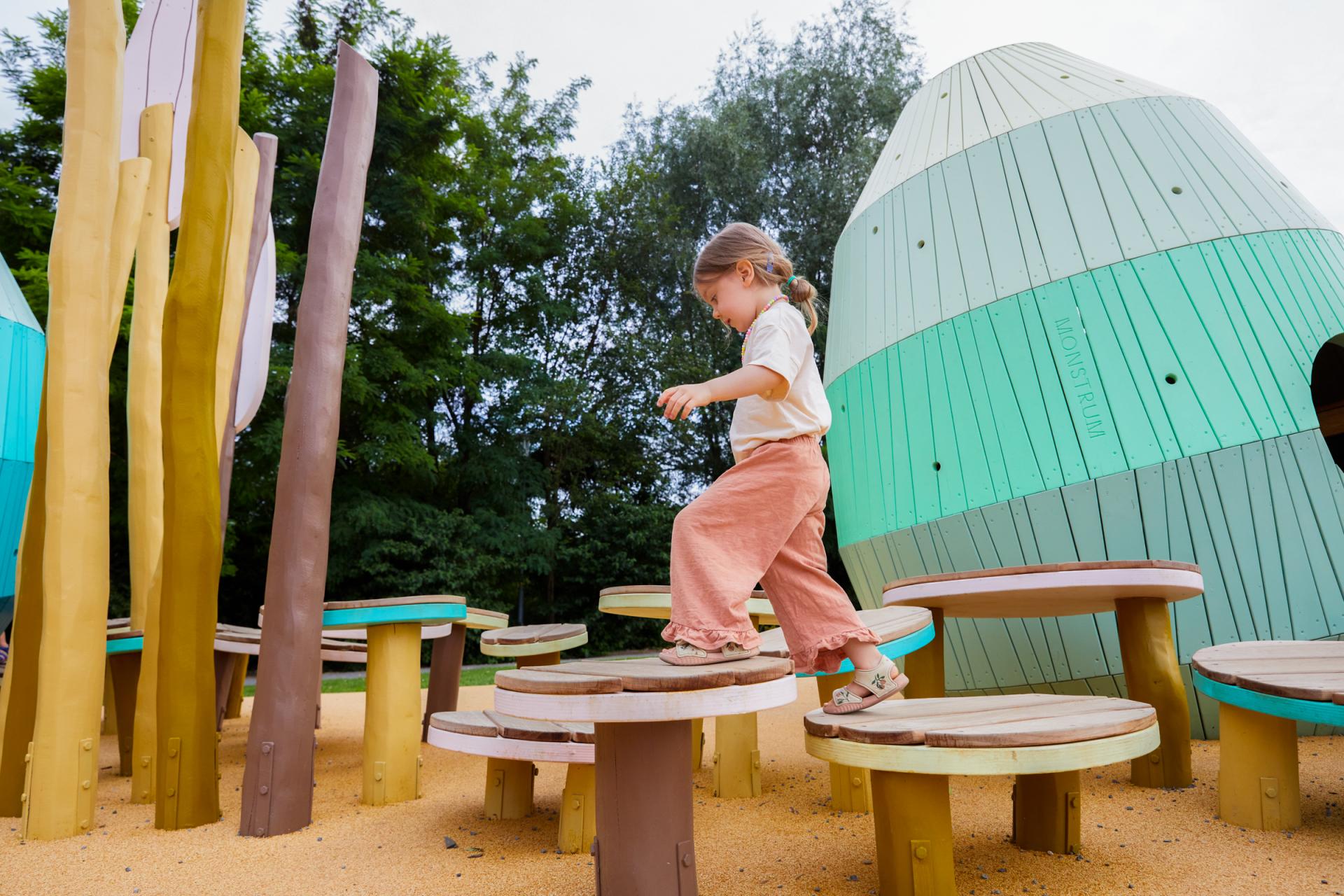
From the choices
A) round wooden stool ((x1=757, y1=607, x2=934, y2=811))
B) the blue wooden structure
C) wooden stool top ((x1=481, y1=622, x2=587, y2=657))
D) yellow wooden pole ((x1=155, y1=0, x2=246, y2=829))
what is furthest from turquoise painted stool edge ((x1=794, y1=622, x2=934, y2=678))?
the blue wooden structure

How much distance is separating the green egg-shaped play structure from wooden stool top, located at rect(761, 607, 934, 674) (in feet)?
3.30

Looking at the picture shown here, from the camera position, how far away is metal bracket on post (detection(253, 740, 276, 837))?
116 inches

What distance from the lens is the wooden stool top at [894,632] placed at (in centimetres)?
261

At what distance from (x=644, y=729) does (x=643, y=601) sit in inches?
73.7

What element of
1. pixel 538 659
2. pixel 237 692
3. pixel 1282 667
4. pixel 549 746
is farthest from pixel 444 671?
pixel 1282 667

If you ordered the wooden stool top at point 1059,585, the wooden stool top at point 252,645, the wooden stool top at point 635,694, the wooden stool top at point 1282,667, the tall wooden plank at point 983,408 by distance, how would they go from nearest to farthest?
the wooden stool top at point 635,694
the wooden stool top at point 1282,667
the wooden stool top at point 1059,585
the tall wooden plank at point 983,408
the wooden stool top at point 252,645

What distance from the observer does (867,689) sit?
2234mm

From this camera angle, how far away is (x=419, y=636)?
3.61 m

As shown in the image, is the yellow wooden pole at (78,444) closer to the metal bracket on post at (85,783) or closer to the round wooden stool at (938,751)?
the metal bracket on post at (85,783)

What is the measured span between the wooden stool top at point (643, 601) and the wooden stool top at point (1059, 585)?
2.23 ft

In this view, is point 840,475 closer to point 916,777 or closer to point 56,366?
point 916,777

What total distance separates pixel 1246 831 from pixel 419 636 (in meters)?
3.07

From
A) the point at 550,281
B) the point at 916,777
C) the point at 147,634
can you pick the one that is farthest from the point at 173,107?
the point at 550,281

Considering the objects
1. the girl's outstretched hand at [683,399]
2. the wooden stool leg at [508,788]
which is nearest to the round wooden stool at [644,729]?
the girl's outstretched hand at [683,399]
